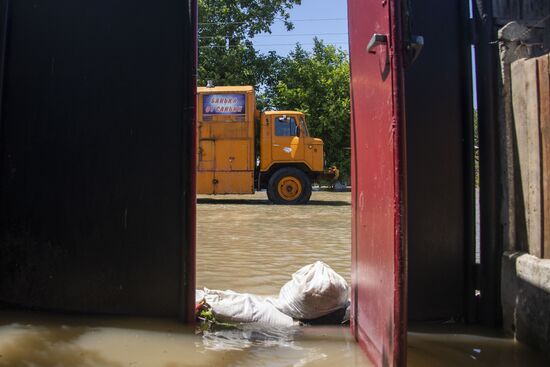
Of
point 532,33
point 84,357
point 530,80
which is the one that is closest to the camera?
point 84,357

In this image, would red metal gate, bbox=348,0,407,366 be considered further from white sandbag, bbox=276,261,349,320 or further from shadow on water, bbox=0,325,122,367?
shadow on water, bbox=0,325,122,367

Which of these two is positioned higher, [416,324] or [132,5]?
[132,5]

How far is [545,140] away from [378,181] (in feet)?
3.57

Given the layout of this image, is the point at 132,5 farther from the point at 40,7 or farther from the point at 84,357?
the point at 84,357

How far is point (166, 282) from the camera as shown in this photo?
3.15m

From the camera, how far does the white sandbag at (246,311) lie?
3.24m

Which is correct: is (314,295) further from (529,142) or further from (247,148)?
(247,148)

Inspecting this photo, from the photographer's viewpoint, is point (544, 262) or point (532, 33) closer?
point (544, 262)

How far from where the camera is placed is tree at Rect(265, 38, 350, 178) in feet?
79.6

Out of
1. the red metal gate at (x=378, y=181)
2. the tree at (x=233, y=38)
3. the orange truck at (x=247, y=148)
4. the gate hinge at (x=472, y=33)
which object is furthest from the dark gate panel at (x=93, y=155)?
the tree at (x=233, y=38)

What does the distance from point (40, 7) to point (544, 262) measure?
3.39m

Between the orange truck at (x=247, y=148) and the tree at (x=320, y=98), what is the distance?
9.21 metres

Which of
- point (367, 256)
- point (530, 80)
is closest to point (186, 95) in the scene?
point (367, 256)

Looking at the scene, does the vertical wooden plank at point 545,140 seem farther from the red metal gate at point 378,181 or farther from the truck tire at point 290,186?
the truck tire at point 290,186
